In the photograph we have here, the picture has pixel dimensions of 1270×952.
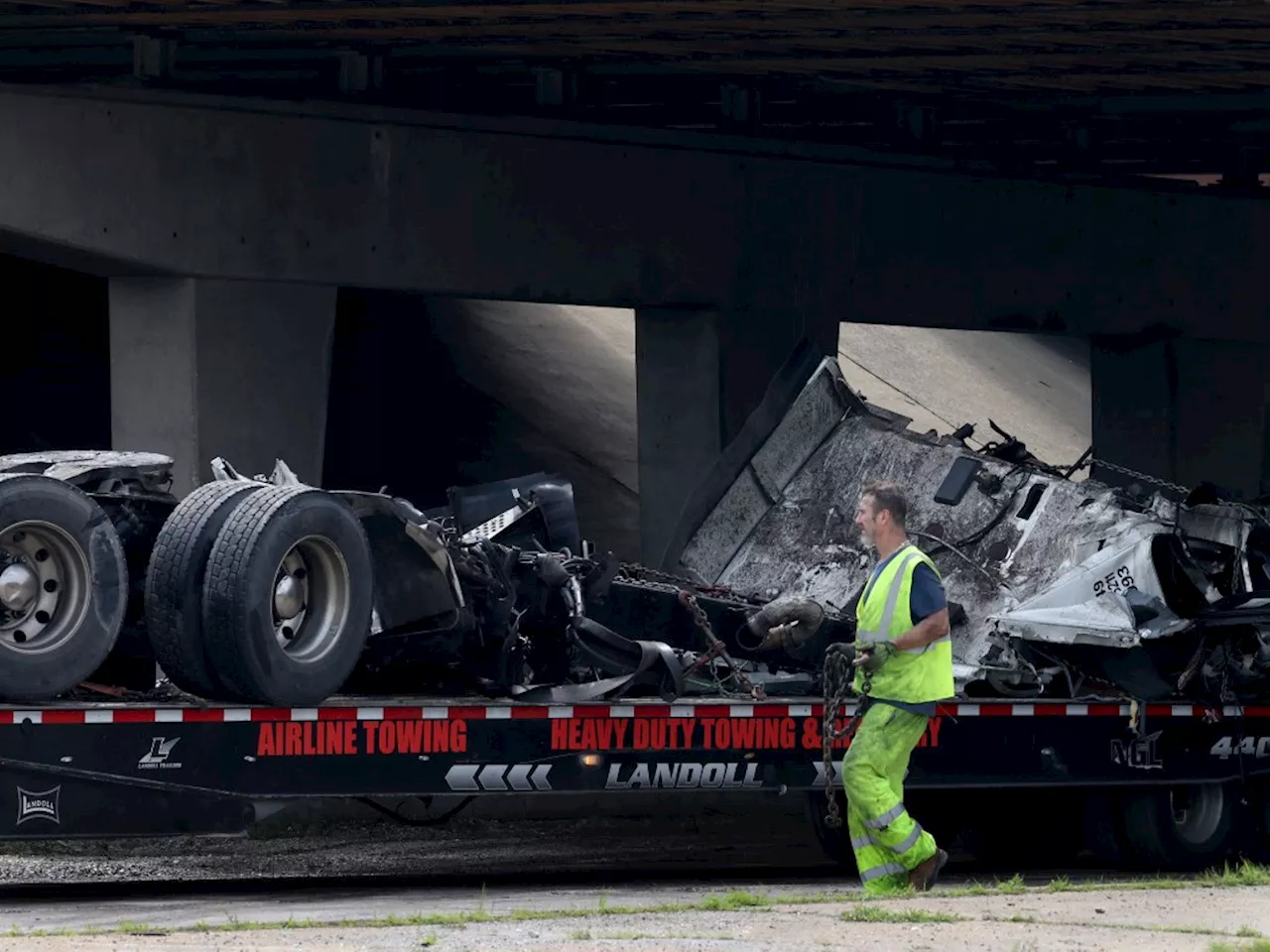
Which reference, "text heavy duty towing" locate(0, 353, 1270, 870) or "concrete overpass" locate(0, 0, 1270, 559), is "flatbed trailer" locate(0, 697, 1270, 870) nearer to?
"text heavy duty towing" locate(0, 353, 1270, 870)

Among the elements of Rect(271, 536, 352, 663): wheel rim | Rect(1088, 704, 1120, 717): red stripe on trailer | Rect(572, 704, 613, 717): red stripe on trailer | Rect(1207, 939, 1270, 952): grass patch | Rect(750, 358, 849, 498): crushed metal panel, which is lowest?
Rect(1207, 939, 1270, 952): grass patch

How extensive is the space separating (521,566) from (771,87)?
7044mm

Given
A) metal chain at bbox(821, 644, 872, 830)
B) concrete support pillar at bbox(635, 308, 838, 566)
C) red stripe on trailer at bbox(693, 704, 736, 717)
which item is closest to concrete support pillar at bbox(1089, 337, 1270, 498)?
concrete support pillar at bbox(635, 308, 838, 566)

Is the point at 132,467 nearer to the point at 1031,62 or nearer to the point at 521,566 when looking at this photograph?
the point at 521,566

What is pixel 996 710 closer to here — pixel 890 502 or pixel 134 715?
pixel 890 502

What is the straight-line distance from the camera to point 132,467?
10.4m

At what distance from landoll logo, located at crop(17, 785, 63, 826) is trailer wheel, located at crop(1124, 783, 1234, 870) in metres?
5.50

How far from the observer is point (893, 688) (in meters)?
10.1

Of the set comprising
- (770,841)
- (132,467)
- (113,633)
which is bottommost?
(770,841)

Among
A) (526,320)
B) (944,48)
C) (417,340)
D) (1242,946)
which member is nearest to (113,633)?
(1242,946)

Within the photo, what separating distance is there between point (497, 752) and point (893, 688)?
1.74 metres

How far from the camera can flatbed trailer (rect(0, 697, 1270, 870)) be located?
9766 millimetres

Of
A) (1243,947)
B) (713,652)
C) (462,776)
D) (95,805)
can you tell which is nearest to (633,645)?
(713,652)

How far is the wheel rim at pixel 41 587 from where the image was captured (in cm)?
967
